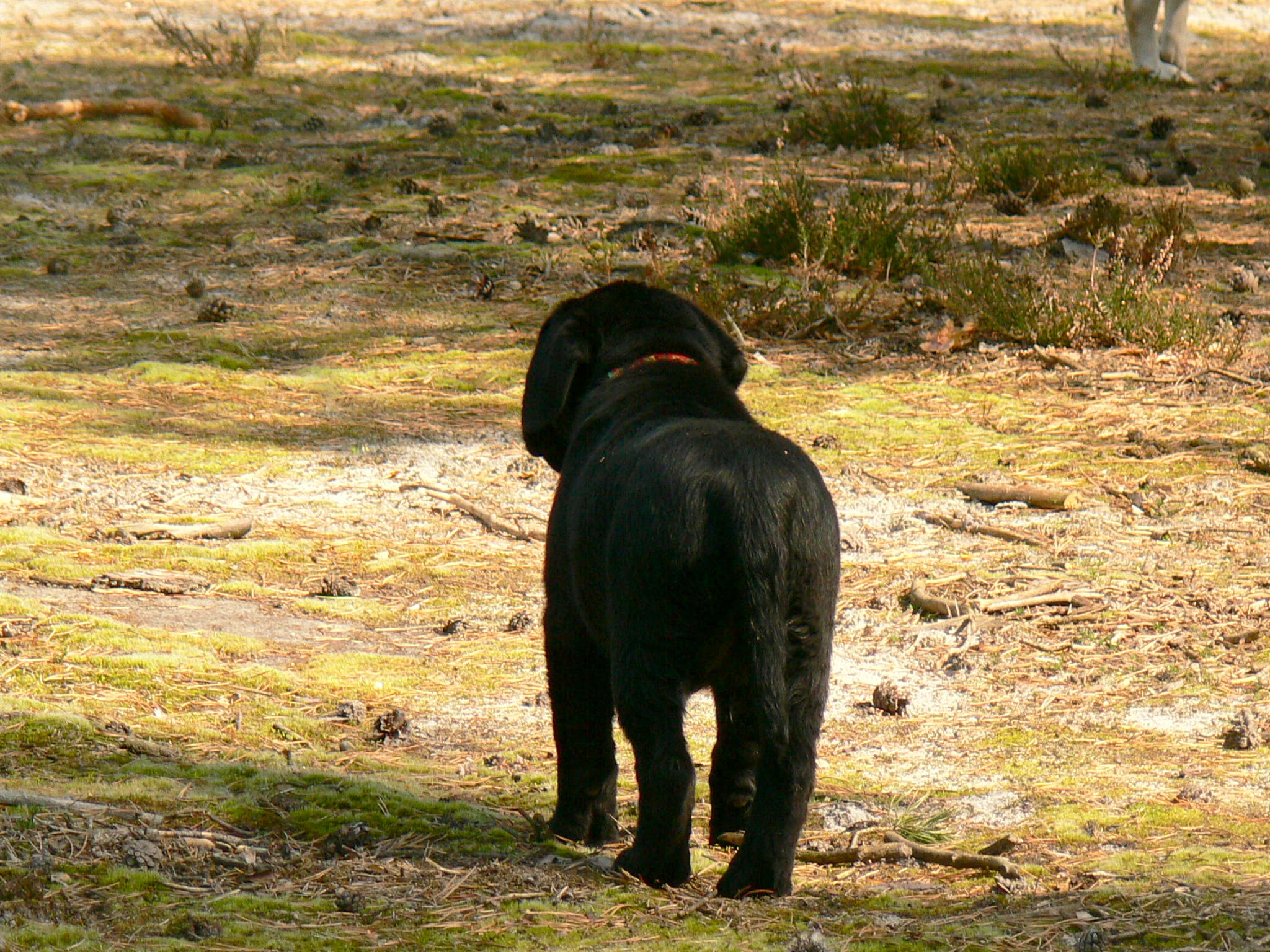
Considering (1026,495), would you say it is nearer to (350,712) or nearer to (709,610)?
(350,712)

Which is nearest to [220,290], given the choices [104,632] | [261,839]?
[104,632]

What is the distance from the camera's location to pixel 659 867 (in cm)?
346

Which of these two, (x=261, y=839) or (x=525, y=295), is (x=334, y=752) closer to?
(x=261, y=839)

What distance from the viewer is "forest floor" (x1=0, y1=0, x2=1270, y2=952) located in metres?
3.38

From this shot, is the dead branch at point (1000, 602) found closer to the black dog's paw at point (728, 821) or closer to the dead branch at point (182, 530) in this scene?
the black dog's paw at point (728, 821)

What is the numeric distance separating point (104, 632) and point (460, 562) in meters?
1.60

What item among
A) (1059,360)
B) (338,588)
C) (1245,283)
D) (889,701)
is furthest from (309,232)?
(889,701)

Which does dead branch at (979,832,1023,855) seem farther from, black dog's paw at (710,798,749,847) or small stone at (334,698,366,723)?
small stone at (334,698,366,723)

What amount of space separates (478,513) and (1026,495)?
2.47 metres

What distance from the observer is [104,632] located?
16.3 feet

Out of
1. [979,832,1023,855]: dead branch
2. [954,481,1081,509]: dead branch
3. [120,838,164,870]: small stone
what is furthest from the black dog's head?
[954,481,1081,509]: dead branch

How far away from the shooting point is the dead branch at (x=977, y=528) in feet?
20.7

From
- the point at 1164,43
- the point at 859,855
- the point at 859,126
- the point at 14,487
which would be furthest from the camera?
the point at 1164,43

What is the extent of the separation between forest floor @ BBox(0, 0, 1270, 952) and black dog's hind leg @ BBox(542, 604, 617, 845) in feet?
0.56
